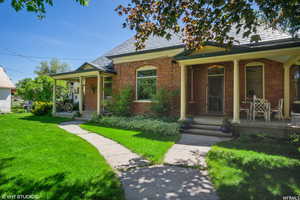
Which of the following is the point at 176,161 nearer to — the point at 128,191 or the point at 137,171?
the point at 137,171

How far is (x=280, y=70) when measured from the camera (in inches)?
310

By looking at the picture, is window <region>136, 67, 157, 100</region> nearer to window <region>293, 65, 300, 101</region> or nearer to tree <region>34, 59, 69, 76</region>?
window <region>293, 65, 300, 101</region>

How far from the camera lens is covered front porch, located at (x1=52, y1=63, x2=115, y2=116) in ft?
36.4

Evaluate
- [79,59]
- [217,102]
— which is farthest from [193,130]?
[79,59]

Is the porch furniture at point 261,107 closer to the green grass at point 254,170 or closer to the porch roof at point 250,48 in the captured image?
the green grass at point 254,170

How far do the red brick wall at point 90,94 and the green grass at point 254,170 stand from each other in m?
11.7

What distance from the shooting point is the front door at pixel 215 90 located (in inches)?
367

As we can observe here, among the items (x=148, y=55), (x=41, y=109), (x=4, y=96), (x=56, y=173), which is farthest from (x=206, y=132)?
(x=4, y=96)

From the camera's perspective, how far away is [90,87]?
1449 centimetres

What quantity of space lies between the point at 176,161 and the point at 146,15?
384cm

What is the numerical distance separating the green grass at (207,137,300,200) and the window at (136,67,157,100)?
605cm

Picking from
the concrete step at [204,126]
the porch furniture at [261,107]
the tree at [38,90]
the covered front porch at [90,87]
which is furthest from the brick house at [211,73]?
the tree at [38,90]

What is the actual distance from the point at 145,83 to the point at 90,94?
639 cm

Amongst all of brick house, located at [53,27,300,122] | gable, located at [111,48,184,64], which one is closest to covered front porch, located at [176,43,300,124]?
brick house, located at [53,27,300,122]
